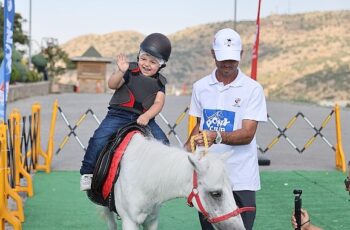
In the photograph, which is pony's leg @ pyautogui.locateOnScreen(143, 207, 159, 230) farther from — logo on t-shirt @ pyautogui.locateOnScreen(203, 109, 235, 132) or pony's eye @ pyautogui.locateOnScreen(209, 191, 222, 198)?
pony's eye @ pyautogui.locateOnScreen(209, 191, 222, 198)

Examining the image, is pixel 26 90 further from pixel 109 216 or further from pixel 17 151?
pixel 109 216

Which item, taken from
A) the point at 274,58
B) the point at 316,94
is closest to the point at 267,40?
the point at 274,58

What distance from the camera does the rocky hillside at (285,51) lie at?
68125mm

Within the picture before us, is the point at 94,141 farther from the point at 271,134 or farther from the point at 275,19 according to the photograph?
the point at 275,19

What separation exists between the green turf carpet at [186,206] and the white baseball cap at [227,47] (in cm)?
373

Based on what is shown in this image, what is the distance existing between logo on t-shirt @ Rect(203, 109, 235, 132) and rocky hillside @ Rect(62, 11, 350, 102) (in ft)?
180

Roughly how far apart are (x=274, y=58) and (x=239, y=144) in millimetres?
92749

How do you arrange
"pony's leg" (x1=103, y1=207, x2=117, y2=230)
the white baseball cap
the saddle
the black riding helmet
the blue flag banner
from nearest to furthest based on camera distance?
the white baseball cap, the saddle, the black riding helmet, "pony's leg" (x1=103, y1=207, x2=117, y2=230), the blue flag banner

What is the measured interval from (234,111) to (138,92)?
1.04 m

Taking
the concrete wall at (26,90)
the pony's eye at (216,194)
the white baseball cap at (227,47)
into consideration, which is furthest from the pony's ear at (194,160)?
the concrete wall at (26,90)

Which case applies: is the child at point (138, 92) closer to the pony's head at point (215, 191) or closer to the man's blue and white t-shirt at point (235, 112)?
the man's blue and white t-shirt at point (235, 112)

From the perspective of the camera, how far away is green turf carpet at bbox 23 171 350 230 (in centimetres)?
803

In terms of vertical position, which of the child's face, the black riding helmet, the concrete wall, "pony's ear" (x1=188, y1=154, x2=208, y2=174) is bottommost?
the concrete wall

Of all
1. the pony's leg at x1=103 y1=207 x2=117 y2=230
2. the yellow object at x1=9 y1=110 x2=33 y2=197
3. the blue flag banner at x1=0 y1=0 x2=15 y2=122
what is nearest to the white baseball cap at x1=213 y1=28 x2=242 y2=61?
the pony's leg at x1=103 y1=207 x2=117 y2=230
